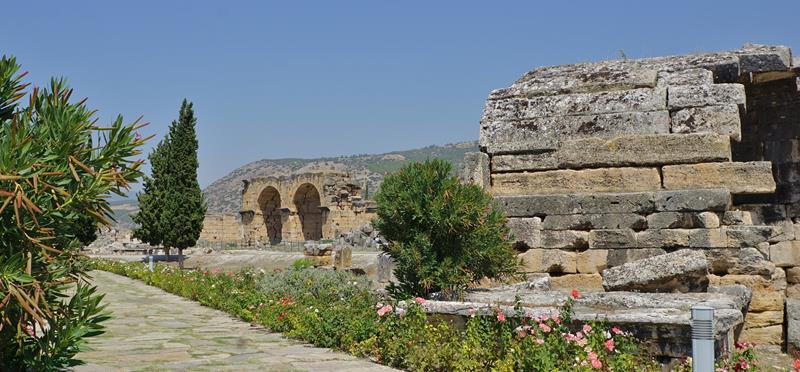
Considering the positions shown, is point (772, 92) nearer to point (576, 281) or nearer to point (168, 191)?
point (576, 281)

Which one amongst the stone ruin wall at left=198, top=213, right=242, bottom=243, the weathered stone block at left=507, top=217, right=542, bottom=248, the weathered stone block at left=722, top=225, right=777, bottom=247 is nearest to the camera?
the weathered stone block at left=722, top=225, right=777, bottom=247

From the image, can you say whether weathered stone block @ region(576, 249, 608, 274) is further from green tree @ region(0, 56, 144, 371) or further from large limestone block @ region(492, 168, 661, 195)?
green tree @ region(0, 56, 144, 371)

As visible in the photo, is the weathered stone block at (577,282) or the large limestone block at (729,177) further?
the weathered stone block at (577,282)

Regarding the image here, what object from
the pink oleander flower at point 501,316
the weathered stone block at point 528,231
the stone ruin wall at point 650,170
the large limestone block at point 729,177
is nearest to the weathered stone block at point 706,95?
the stone ruin wall at point 650,170

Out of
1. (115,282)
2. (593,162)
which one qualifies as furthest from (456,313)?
(115,282)

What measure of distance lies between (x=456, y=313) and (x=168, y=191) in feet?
81.2

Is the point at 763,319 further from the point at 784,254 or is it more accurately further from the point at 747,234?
the point at 784,254

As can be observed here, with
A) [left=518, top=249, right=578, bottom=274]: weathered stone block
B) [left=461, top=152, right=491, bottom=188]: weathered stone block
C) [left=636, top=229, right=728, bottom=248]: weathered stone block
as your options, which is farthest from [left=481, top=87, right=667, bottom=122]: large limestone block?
Answer: [left=518, top=249, right=578, bottom=274]: weathered stone block

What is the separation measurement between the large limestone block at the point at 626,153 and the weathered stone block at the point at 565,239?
0.90 meters

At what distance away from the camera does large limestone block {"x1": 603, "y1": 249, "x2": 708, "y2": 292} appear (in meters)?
7.56

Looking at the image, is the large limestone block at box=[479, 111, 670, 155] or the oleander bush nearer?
the oleander bush

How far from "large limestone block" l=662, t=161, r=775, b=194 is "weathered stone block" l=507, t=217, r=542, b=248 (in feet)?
5.41

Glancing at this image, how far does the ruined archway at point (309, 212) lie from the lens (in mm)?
49188

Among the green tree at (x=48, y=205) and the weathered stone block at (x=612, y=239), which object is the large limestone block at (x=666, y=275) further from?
the green tree at (x=48, y=205)
